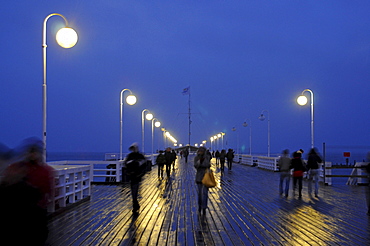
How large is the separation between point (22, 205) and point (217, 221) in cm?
496

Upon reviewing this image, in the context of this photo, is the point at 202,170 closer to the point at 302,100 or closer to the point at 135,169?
the point at 135,169

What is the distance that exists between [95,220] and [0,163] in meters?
4.32

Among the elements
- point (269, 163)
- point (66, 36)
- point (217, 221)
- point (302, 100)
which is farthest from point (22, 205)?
point (269, 163)

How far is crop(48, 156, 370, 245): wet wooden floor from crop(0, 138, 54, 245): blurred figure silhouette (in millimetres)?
2147

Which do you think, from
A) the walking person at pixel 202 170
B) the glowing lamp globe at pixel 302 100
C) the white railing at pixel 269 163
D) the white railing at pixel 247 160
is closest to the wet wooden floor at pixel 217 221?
the walking person at pixel 202 170

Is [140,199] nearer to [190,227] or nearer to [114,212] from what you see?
[114,212]

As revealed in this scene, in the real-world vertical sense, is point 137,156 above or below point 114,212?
above

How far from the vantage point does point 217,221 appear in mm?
8195

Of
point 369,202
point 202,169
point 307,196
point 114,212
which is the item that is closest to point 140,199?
point 114,212

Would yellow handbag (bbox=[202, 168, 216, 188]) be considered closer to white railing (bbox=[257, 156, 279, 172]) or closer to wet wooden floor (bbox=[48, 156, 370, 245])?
wet wooden floor (bbox=[48, 156, 370, 245])

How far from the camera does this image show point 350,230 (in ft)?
24.2

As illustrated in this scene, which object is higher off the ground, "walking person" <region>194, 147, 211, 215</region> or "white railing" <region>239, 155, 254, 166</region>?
"walking person" <region>194, 147, 211, 215</region>

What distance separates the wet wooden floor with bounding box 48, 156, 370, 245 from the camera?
6.50m

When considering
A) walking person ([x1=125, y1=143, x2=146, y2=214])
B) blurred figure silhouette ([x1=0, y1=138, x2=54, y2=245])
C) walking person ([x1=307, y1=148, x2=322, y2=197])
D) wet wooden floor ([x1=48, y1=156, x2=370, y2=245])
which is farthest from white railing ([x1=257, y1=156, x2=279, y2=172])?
blurred figure silhouette ([x1=0, y1=138, x2=54, y2=245])
